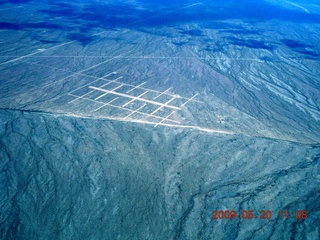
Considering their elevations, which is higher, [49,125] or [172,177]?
[49,125]

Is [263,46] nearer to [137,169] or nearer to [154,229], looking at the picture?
[137,169]

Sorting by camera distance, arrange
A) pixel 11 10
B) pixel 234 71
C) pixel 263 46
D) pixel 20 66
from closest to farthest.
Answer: pixel 20 66 < pixel 234 71 < pixel 263 46 < pixel 11 10

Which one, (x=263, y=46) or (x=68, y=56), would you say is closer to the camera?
(x=68, y=56)

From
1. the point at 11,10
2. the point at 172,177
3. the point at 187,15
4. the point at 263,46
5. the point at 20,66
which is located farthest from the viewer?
the point at 187,15

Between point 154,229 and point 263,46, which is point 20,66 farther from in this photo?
point 263,46

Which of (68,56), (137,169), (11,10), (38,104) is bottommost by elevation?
(137,169)

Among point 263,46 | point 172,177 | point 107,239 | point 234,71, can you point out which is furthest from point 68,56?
point 263,46
